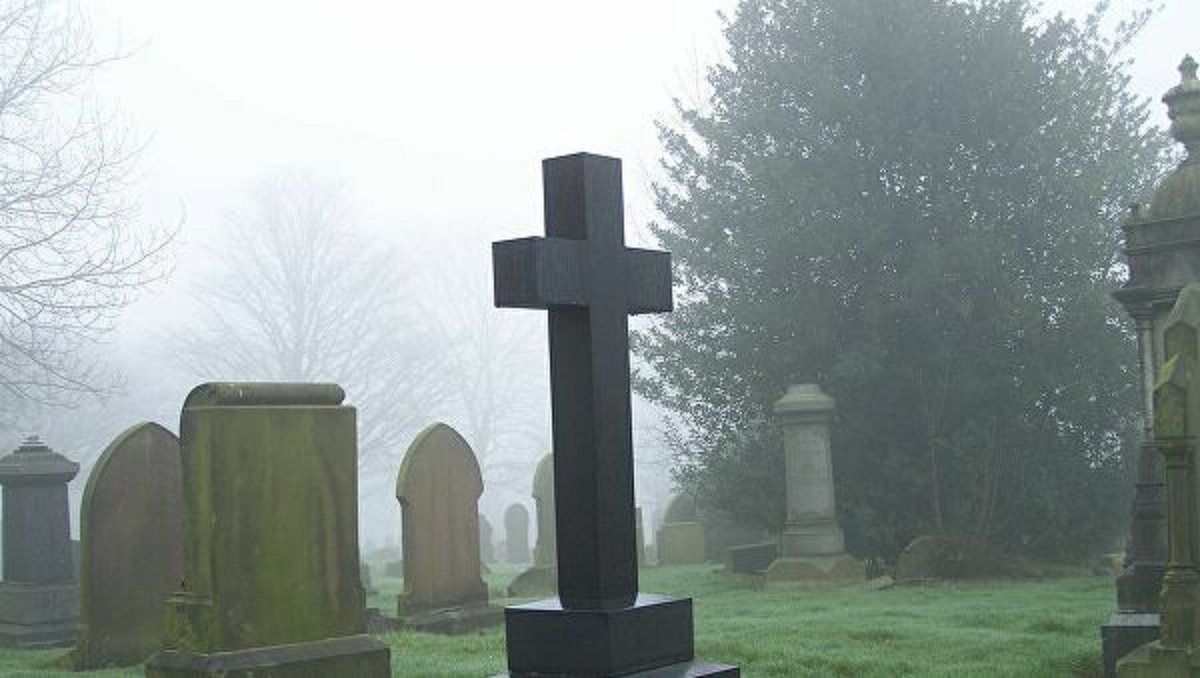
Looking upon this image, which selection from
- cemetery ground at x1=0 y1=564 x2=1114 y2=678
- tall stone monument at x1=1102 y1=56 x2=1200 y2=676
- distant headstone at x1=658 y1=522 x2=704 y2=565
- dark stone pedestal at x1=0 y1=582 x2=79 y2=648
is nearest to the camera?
cemetery ground at x1=0 y1=564 x2=1114 y2=678

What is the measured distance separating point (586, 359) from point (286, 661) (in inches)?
121

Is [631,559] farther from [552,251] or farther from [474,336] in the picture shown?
[474,336]

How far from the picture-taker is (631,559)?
4.59 meters

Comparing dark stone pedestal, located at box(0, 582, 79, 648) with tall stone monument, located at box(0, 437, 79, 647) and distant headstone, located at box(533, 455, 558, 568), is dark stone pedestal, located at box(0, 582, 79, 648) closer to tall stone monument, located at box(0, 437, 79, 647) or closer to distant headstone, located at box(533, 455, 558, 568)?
tall stone monument, located at box(0, 437, 79, 647)

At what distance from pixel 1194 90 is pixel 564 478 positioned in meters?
7.24

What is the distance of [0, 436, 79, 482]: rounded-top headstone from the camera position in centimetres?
1177

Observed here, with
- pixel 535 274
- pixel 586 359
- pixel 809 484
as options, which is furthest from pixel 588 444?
pixel 809 484

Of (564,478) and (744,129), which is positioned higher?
(744,129)

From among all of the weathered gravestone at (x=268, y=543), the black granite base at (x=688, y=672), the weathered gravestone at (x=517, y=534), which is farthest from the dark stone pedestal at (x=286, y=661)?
the weathered gravestone at (x=517, y=534)

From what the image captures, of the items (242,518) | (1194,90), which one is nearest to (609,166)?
(242,518)

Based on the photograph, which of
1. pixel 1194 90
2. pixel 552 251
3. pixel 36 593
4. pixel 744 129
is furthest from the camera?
pixel 744 129

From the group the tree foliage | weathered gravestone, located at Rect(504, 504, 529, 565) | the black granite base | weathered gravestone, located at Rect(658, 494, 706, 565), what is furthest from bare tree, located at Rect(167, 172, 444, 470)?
the black granite base

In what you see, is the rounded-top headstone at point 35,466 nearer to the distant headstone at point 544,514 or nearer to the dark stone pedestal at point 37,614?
the dark stone pedestal at point 37,614

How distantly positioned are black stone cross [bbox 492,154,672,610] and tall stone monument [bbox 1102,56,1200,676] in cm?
546
